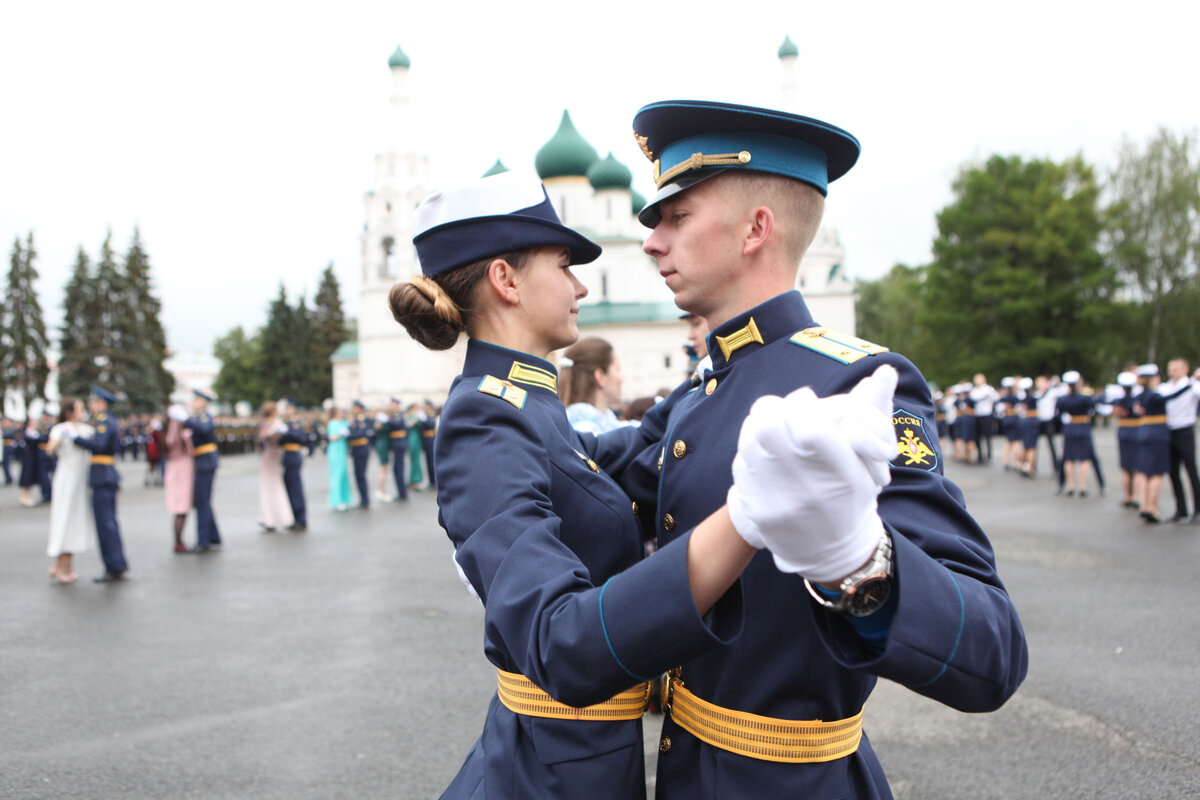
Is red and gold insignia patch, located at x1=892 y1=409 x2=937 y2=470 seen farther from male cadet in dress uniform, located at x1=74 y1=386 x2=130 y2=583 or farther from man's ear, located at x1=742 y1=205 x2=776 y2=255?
male cadet in dress uniform, located at x1=74 y1=386 x2=130 y2=583

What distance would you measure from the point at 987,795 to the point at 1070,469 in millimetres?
14055

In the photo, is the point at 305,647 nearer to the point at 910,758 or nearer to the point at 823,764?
the point at 910,758

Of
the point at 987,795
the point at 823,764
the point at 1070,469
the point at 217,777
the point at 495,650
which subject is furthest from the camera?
the point at 1070,469

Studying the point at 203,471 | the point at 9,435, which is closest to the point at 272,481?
the point at 203,471

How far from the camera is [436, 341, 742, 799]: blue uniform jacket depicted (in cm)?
123

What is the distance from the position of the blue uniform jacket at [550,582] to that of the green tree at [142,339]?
185 feet

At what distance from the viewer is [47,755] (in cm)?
484

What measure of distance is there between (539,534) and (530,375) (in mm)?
692

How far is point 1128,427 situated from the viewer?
1340 cm

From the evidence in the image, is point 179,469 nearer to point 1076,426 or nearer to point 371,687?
point 371,687

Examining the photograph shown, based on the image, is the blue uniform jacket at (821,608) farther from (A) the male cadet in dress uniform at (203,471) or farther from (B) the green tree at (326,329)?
(B) the green tree at (326,329)

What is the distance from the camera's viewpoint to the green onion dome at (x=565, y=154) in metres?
51.5

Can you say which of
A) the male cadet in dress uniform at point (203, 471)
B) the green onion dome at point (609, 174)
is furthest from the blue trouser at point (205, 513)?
the green onion dome at point (609, 174)

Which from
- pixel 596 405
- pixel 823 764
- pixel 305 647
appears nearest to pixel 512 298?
pixel 823 764
